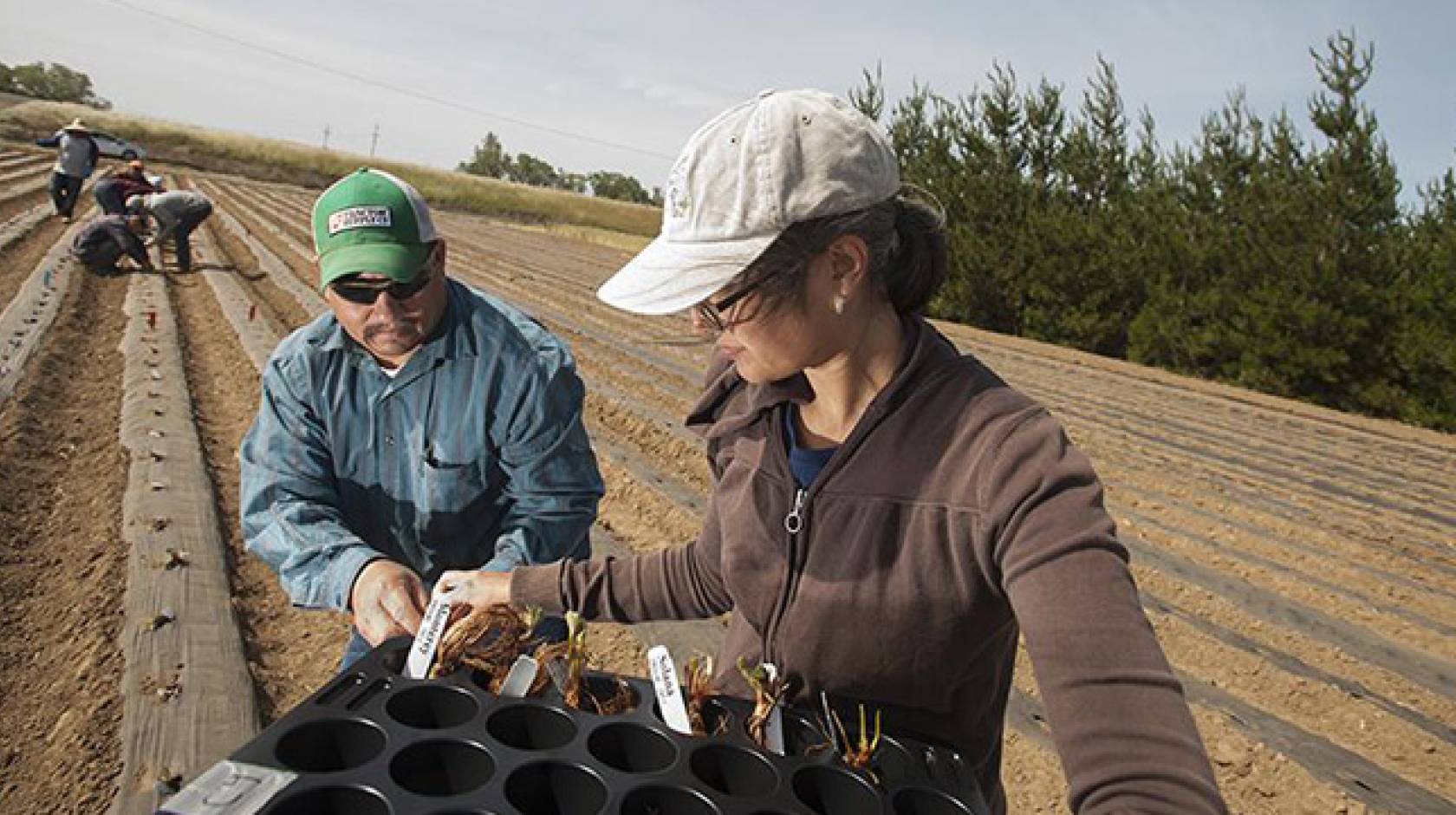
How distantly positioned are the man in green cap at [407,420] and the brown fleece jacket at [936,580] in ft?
2.12

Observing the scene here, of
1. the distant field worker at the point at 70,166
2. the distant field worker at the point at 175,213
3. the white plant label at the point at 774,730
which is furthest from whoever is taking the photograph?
the distant field worker at the point at 70,166

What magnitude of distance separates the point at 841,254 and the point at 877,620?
1.48ft

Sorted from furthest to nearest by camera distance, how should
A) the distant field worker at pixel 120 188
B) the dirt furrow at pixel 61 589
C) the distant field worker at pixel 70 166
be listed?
the distant field worker at pixel 70 166
the distant field worker at pixel 120 188
the dirt furrow at pixel 61 589

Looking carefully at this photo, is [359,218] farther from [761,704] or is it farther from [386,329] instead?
[761,704]

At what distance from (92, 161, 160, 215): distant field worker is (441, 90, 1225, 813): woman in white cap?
12296mm

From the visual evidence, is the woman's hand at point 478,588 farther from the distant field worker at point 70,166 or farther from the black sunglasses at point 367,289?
the distant field worker at point 70,166

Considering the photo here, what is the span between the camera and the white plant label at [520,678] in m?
1.11

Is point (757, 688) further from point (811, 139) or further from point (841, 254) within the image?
point (811, 139)

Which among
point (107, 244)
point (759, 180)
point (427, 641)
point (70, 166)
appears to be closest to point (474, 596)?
point (427, 641)

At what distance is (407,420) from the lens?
6.51 feet

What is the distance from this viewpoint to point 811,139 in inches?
41.6

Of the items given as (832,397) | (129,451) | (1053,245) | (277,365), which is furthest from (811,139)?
(1053,245)

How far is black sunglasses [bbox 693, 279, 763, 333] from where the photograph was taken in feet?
3.65

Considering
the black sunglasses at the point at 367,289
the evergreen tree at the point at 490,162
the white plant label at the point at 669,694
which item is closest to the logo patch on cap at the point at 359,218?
the black sunglasses at the point at 367,289
